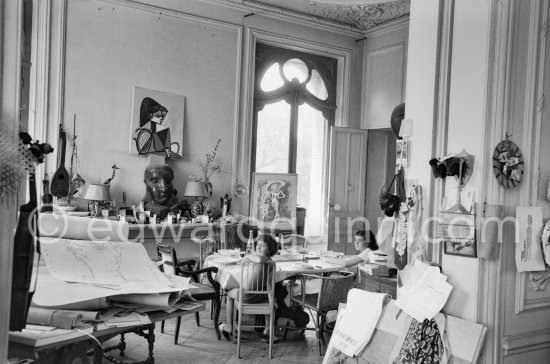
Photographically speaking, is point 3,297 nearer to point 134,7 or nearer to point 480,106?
point 480,106

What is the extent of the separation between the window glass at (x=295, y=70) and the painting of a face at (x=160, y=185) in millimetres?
3129

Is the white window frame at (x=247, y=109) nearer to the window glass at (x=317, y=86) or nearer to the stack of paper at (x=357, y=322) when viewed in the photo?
the window glass at (x=317, y=86)

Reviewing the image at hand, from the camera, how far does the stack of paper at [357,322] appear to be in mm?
2861

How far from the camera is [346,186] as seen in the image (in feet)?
30.3

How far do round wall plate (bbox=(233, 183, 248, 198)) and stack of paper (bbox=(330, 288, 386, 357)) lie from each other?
17.4 feet

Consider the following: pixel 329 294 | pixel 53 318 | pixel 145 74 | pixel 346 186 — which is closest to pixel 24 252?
pixel 53 318

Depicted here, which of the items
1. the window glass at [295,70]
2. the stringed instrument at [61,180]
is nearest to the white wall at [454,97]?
the stringed instrument at [61,180]

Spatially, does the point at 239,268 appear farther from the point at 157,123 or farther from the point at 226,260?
the point at 157,123

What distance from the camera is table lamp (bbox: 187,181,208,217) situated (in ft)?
24.2

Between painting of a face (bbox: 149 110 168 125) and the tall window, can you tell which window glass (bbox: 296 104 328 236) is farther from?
painting of a face (bbox: 149 110 168 125)

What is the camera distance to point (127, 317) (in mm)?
1867

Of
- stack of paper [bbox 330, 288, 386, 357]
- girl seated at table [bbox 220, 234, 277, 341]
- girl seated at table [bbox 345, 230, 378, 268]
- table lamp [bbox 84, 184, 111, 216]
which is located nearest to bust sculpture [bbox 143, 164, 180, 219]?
table lamp [bbox 84, 184, 111, 216]

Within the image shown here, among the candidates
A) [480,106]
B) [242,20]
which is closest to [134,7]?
[242,20]

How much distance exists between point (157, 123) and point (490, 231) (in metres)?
5.78
